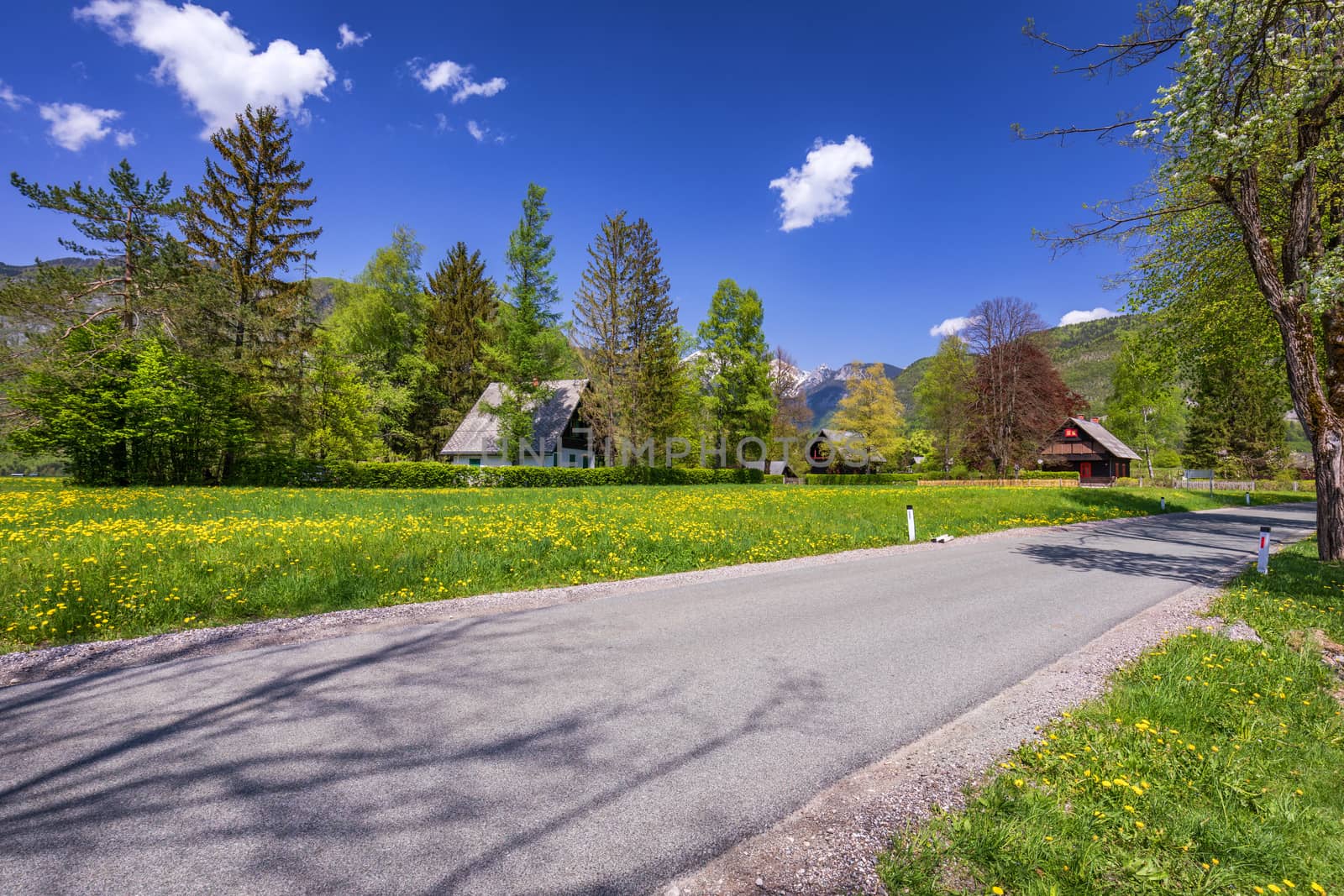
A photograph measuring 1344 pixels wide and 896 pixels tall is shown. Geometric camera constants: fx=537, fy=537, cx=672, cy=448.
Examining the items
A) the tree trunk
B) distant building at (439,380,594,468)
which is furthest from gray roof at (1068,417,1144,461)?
the tree trunk

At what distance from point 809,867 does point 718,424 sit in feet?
Result: 139

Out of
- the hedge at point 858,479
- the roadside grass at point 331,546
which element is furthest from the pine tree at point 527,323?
the hedge at point 858,479

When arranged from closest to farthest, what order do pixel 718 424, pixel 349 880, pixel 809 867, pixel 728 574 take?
1. pixel 349 880
2. pixel 809 867
3. pixel 728 574
4. pixel 718 424

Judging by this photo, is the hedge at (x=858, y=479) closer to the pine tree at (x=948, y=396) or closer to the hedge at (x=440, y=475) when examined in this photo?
the pine tree at (x=948, y=396)

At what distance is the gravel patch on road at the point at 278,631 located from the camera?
15.7ft

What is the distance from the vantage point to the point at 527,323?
34.0 m

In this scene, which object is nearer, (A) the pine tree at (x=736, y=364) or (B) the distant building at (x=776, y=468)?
(A) the pine tree at (x=736, y=364)

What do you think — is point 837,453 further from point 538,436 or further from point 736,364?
point 538,436

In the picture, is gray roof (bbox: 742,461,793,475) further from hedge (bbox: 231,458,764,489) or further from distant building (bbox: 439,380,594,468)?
distant building (bbox: 439,380,594,468)

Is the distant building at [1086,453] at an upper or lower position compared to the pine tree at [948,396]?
lower

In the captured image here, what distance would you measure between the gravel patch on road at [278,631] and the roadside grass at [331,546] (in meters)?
0.40

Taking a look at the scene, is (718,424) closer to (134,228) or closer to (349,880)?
(134,228)

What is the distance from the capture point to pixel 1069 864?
2.51 m

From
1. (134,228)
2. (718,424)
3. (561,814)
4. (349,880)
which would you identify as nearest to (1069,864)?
(561,814)
